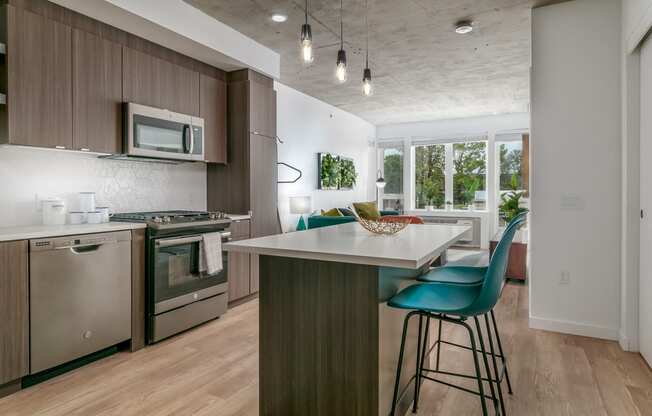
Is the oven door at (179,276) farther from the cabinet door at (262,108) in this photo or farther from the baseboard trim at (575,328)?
the baseboard trim at (575,328)

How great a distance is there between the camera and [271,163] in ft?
14.5

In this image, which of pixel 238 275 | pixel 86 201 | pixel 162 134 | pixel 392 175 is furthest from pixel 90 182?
pixel 392 175

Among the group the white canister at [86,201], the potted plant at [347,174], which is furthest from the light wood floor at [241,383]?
the potted plant at [347,174]

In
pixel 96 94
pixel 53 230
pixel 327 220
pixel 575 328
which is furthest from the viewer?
pixel 327 220

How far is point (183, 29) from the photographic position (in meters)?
3.17

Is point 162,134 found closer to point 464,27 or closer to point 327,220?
point 327,220

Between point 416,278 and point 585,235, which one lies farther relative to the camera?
point 585,235

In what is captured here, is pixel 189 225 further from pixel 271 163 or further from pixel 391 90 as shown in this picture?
pixel 391 90

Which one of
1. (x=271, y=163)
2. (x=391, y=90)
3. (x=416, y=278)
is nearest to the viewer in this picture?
(x=416, y=278)

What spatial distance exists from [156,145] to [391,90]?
372 cm

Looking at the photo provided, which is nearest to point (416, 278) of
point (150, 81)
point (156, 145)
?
point (156, 145)

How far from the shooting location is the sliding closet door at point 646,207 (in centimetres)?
250

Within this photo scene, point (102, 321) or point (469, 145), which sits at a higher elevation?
point (469, 145)

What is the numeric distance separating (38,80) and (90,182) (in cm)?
90
